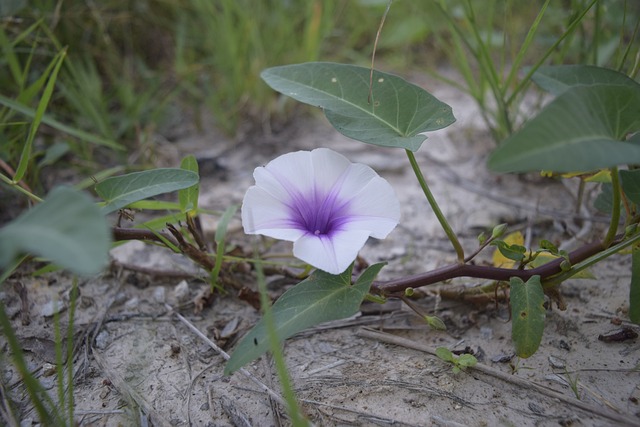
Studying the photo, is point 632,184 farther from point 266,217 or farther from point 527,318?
point 266,217

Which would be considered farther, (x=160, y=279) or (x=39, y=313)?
(x=160, y=279)

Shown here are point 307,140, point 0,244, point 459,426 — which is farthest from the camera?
point 307,140

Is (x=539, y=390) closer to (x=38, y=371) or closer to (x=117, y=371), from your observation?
(x=117, y=371)

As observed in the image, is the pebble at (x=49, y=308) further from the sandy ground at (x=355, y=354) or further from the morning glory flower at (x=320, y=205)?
the morning glory flower at (x=320, y=205)

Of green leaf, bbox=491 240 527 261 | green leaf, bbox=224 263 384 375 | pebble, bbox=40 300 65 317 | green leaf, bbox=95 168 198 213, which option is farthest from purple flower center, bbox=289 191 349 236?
pebble, bbox=40 300 65 317

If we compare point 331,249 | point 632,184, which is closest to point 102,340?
point 331,249

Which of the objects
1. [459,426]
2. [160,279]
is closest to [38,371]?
[160,279]
